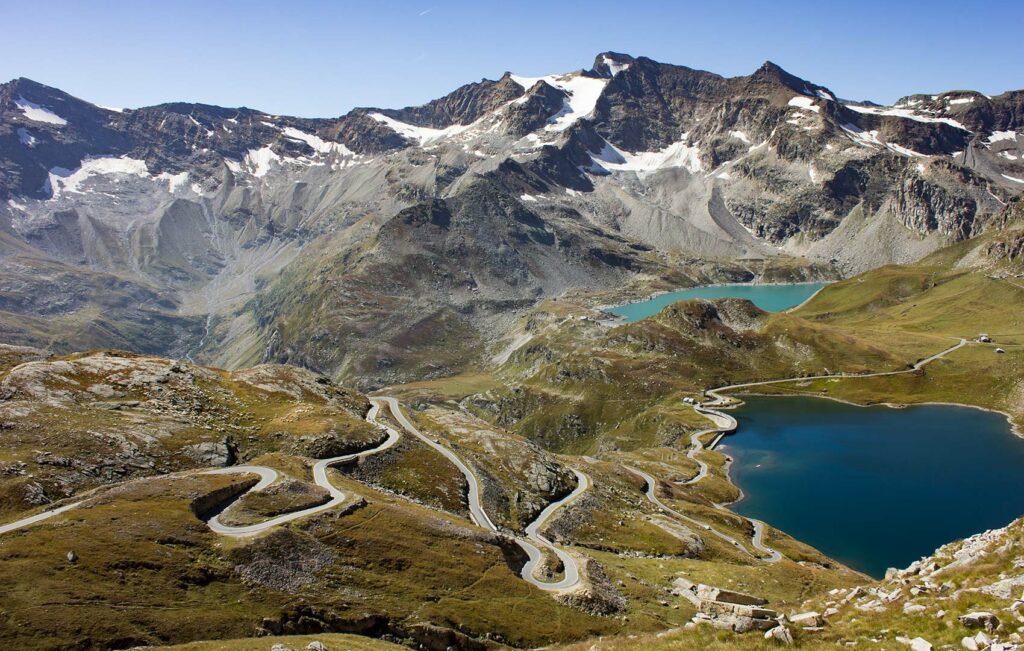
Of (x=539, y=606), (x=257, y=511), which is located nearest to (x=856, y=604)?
(x=539, y=606)

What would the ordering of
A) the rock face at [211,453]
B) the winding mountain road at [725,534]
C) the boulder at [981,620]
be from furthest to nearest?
1. the winding mountain road at [725,534]
2. the rock face at [211,453]
3. the boulder at [981,620]

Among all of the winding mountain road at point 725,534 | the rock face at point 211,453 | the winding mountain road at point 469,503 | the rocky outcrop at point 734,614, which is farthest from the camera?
the winding mountain road at point 725,534

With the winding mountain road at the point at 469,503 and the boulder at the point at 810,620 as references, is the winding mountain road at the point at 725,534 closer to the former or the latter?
the winding mountain road at the point at 469,503

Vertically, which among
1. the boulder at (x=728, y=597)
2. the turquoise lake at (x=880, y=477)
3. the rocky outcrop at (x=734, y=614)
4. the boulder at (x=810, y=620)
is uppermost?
the boulder at (x=810, y=620)

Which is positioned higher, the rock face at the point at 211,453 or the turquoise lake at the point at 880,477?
the rock face at the point at 211,453

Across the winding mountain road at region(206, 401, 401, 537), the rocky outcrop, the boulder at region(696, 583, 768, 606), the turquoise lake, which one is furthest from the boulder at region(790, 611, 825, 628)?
the turquoise lake

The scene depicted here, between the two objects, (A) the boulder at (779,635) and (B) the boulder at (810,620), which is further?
(B) the boulder at (810,620)

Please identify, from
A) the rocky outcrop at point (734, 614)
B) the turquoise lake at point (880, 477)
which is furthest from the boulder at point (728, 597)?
the turquoise lake at point (880, 477)
